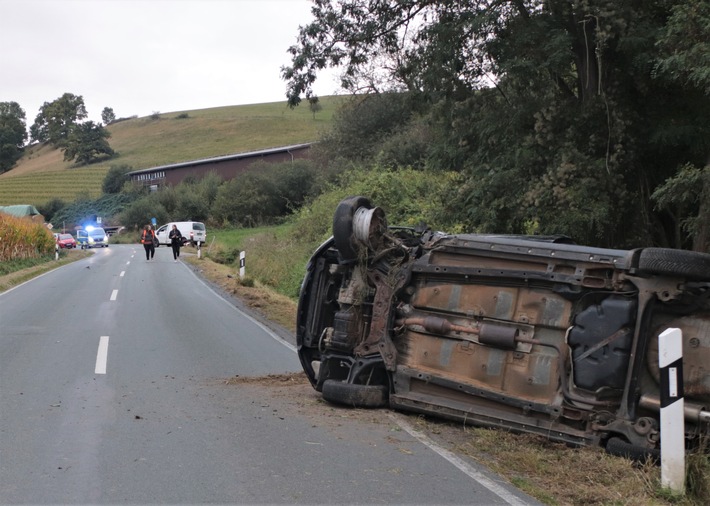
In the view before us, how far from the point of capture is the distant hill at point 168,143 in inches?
3851

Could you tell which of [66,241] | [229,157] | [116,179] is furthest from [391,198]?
[116,179]

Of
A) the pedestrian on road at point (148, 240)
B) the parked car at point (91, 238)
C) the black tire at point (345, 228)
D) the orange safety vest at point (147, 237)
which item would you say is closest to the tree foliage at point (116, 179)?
the parked car at point (91, 238)

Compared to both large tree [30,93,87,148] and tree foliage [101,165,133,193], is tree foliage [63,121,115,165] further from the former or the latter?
tree foliage [101,165,133,193]

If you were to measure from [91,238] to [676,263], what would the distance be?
5420 cm

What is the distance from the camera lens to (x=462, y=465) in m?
5.59

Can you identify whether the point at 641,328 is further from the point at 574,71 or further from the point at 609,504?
the point at 574,71

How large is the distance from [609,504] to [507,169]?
9249 millimetres

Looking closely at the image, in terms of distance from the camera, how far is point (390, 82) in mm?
38875

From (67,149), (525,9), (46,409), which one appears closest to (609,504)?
(46,409)

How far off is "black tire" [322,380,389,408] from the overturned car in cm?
2

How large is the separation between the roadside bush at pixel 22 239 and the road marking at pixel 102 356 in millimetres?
24082

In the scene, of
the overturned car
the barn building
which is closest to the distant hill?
the barn building

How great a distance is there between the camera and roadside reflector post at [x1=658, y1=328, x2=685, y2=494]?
4.91 meters

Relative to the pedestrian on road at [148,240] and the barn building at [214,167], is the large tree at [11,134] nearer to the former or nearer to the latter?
the barn building at [214,167]
